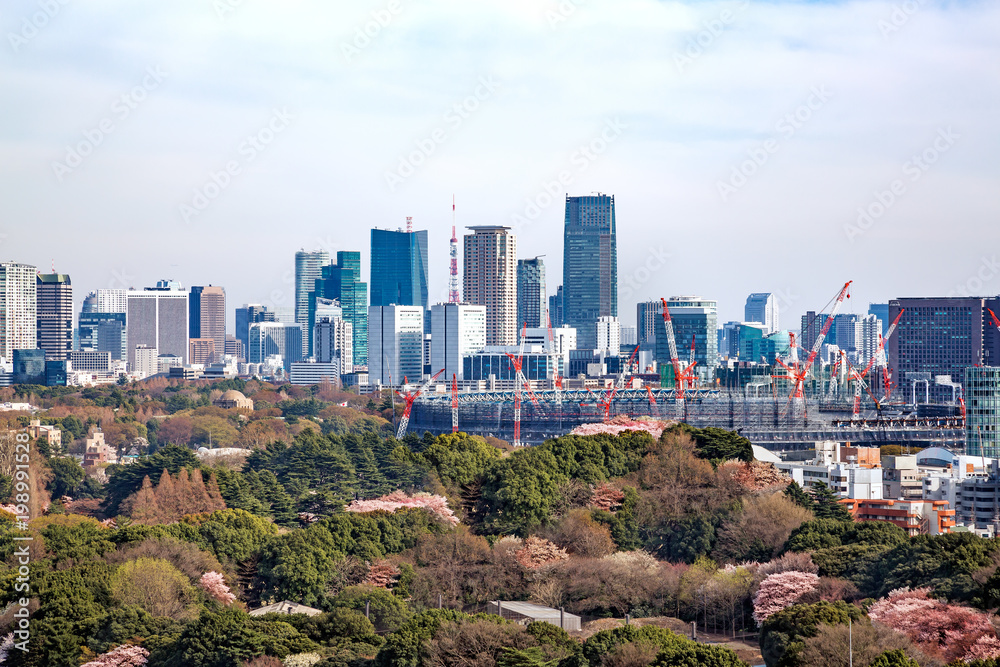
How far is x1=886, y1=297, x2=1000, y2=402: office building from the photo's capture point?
14525 cm

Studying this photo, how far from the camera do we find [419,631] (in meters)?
24.0

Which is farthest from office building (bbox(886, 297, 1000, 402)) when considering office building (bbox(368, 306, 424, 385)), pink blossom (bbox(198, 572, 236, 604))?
pink blossom (bbox(198, 572, 236, 604))

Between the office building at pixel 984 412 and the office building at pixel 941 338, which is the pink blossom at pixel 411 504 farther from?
the office building at pixel 941 338

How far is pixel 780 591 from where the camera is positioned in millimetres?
29719

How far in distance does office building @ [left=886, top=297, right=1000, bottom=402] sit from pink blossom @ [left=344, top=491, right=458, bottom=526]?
110029 mm

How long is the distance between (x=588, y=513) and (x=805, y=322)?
168 metres

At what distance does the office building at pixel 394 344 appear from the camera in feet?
550

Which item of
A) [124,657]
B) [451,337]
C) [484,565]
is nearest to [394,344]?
[451,337]

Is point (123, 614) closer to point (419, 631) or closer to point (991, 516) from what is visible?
point (419, 631)

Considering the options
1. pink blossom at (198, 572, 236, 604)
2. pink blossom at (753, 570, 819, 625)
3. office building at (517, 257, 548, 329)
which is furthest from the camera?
office building at (517, 257, 548, 329)

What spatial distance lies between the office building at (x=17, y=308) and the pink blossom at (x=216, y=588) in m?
135

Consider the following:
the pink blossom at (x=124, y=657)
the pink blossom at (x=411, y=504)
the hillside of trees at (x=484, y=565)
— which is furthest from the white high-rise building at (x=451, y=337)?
the pink blossom at (x=124, y=657)

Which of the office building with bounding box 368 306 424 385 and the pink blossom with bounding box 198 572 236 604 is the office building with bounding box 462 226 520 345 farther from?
the pink blossom with bounding box 198 572 236 604

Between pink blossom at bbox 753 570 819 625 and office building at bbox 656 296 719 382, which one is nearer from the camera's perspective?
pink blossom at bbox 753 570 819 625
